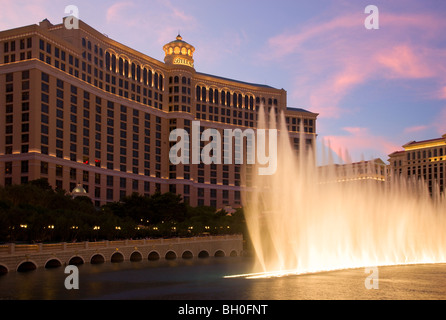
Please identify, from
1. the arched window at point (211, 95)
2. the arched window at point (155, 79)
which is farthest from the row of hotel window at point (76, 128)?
the arched window at point (211, 95)

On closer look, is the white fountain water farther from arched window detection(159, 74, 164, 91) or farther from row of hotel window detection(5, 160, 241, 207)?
arched window detection(159, 74, 164, 91)

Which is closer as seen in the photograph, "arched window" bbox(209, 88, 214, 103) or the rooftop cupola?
the rooftop cupola

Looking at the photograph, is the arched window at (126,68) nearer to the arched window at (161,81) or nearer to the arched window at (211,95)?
the arched window at (161,81)

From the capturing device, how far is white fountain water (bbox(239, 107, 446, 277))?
54.1m

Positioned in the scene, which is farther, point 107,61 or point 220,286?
point 107,61

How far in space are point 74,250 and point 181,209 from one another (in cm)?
5059

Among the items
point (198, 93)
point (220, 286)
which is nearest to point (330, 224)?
point (220, 286)

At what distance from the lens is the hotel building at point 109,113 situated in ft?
335
